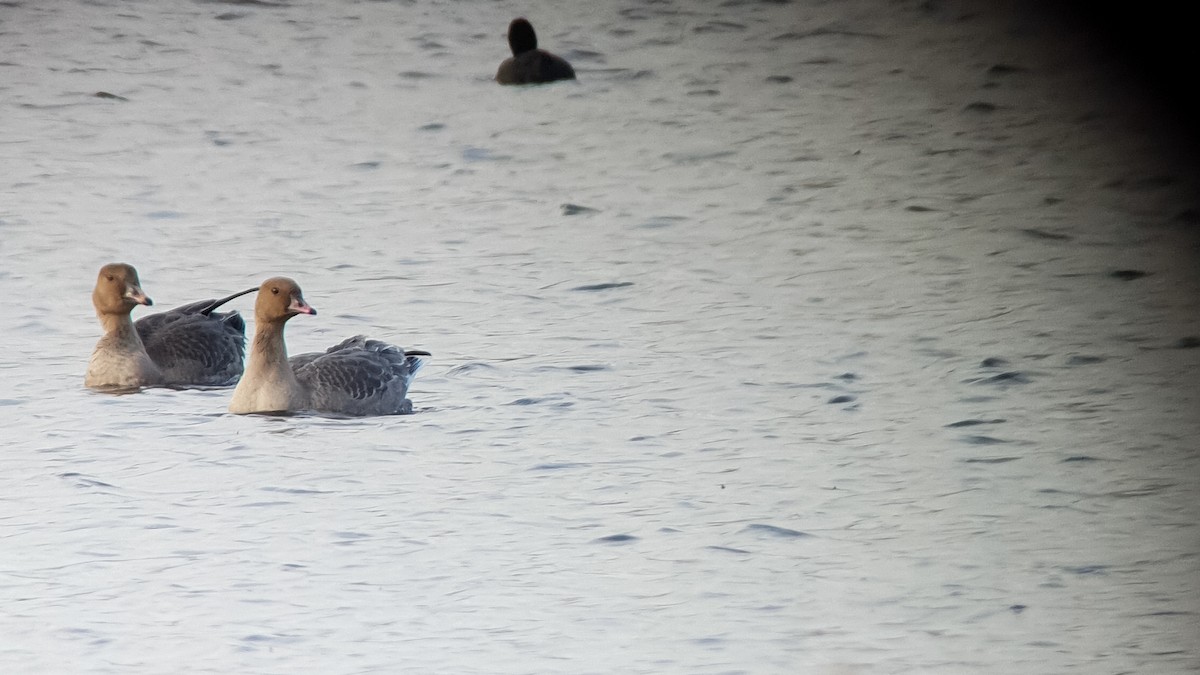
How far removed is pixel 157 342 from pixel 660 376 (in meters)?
2.37

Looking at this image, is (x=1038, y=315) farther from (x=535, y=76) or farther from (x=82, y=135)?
(x=82, y=135)

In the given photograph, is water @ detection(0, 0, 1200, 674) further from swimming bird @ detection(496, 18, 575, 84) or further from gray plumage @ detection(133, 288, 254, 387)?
swimming bird @ detection(496, 18, 575, 84)

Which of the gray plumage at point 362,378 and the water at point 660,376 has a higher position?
the water at point 660,376

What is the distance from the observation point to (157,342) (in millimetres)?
6730

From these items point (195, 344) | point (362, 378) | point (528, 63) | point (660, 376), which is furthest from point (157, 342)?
point (528, 63)

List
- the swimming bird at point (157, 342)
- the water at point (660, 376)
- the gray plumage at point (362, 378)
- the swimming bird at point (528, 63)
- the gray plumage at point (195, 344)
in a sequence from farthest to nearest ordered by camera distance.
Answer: the swimming bird at point (528, 63)
the gray plumage at point (195, 344)
the swimming bird at point (157, 342)
the gray plumage at point (362, 378)
the water at point (660, 376)

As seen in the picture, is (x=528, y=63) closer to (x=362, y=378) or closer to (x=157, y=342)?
(x=157, y=342)

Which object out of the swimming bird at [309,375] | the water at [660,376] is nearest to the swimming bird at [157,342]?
the water at [660,376]

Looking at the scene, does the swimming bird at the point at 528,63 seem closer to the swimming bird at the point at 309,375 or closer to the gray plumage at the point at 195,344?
the gray plumage at the point at 195,344

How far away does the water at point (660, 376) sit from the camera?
1423 millimetres

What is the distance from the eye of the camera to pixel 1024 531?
354 centimetres

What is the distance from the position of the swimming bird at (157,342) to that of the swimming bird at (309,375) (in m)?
0.44

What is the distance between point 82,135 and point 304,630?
24.1 ft

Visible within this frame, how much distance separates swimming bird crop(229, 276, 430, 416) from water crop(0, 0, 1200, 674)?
0.44 ft
